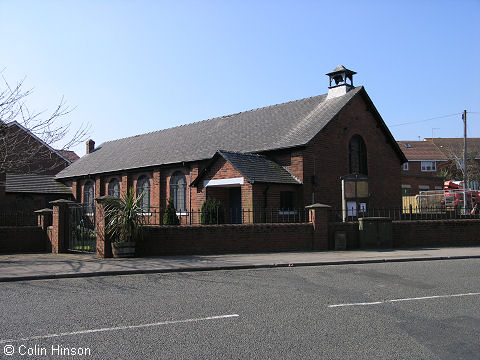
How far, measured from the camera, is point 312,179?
2131cm

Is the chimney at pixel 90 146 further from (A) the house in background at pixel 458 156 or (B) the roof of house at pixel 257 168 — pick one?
(A) the house in background at pixel 458 156

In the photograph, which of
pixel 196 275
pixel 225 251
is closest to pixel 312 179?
pixel 225 251

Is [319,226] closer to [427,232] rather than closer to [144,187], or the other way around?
[427,232]

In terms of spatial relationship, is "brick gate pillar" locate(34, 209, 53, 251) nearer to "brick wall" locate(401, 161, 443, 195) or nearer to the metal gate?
the metal gate

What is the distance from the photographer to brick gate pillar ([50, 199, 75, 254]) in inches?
619

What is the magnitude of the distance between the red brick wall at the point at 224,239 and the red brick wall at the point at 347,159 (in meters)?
5.40

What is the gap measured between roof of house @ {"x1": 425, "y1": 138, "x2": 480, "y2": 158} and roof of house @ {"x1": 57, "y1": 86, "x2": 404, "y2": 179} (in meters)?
36.5

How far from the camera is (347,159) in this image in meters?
23.6

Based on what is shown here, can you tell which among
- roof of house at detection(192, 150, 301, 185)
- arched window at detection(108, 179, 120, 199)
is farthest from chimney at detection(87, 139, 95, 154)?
roof of house at detection(192, 150, 301, 185)

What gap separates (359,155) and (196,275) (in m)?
16.7

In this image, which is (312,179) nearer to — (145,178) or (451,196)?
(145,178)

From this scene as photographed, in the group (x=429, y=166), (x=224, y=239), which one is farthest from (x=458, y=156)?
(x=224, y=239)

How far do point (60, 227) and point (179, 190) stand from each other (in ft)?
36.6

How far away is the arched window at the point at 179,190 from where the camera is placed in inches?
1029
